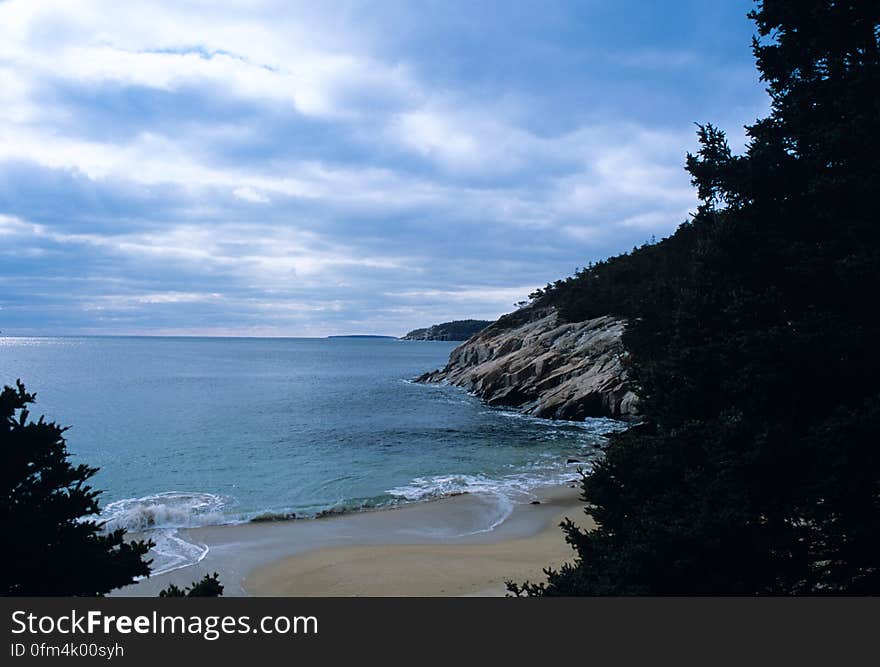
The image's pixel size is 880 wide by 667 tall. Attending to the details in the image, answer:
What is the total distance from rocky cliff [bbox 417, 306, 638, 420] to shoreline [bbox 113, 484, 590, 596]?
20.0 metres

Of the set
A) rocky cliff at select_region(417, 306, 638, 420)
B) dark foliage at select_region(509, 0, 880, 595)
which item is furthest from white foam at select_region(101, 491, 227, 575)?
rocky cliff at select_region(417, 306, 638, 420)

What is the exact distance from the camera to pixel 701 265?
31.8 feet

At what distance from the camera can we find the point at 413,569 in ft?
57.0

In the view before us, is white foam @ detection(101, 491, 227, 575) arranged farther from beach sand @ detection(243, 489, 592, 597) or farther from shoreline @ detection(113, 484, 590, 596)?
beach sand @ detection(243, 489, 592, 597)

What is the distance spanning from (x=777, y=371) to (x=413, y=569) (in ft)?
43.5

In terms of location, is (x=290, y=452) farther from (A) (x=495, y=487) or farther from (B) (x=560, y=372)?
(B) (x=560, y=372)

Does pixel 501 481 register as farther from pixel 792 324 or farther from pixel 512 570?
pixel 792 324

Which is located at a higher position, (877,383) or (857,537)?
(877,383)

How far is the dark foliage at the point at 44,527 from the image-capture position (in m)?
7.09

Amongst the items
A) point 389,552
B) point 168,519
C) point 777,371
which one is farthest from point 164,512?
point 777,371

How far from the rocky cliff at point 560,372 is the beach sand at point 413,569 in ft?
73.3

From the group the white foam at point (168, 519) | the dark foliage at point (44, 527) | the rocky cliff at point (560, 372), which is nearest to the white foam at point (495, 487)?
the white foam at point (168, 519)

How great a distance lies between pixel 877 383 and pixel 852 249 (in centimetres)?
206
